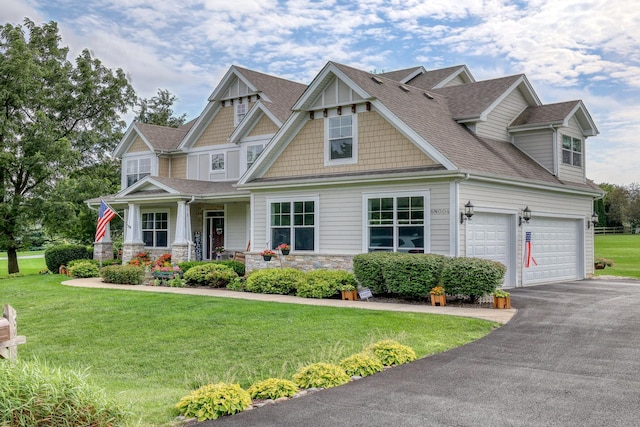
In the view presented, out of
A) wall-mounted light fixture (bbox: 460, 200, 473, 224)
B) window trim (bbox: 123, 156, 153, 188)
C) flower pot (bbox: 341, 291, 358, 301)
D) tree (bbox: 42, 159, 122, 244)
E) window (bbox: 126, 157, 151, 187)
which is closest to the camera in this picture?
flower pot (bbox: 341, 291, 358, 301)

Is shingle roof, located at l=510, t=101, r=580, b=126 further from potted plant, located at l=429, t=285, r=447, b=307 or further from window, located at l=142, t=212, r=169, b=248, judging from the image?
window, located at l=142, t=212, r=169, b=248

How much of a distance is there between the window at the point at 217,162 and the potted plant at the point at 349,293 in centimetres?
1190

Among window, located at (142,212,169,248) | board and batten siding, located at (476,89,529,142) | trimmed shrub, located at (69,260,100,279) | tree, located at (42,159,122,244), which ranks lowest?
trimmed shrub, located at (69,260,100,279)

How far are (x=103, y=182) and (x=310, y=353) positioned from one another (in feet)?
80.3

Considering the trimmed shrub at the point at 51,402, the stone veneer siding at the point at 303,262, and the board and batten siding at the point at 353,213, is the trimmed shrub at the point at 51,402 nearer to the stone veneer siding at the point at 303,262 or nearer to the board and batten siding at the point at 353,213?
the board and batten siding at the point at 353,213

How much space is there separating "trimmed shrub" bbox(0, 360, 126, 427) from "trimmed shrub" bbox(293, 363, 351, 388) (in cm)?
226

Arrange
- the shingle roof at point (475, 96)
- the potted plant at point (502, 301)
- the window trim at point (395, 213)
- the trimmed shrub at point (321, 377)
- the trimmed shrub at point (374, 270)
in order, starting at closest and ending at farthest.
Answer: the trimmed shrub at point (321, 377) < the potted plant at point (502, 301) < the trimmed shrub at point (374, 270) < the window trim at point (395, 213) < the shingle roof at point (475, 96)

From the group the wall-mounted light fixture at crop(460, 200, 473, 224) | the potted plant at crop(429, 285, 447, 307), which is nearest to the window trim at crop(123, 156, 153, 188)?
the wall-mounted light fixture at crop(460, 200, 473, 224)

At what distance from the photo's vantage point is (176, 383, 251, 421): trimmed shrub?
605 centimetres

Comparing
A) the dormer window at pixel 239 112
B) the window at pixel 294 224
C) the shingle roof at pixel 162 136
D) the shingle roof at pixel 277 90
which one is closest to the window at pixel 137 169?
the shingle roof at pixel 162 136

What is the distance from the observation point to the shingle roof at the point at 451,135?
1631cm

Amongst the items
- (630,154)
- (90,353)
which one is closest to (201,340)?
(90,353)

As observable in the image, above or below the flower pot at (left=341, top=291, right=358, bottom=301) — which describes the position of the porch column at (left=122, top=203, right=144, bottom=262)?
above

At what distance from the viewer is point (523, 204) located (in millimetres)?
18047
